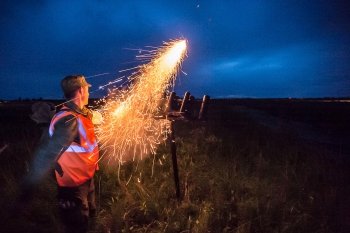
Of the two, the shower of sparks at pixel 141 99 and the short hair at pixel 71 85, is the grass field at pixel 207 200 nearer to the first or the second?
the shower of sparks at pixel 141 99

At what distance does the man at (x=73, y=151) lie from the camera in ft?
12.6

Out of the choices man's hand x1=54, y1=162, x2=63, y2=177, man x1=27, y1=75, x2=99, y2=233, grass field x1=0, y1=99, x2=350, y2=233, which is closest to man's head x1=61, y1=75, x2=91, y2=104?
man x1=27, y1=75, x2=99, y2=233

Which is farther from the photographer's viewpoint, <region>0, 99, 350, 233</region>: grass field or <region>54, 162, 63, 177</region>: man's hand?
<region>0, 99, 350, 233</region>: grass field

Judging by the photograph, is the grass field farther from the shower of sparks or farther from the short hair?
the short hair

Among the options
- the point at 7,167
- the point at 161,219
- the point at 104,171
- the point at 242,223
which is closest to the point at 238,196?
the point at 242,223

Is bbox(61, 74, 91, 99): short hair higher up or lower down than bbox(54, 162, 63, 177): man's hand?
higher up

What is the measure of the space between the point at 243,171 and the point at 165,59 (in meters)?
3.91

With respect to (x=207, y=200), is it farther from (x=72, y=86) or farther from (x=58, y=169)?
(x=72, y=86)

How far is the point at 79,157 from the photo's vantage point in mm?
4172

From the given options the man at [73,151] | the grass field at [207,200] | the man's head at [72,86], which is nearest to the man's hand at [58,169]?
the man at [73,151]

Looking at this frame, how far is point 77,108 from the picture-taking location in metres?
4.19

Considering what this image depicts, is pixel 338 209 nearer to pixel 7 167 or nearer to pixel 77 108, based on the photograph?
pixel 77 108

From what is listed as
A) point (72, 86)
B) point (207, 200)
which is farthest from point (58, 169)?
point (207, 200)

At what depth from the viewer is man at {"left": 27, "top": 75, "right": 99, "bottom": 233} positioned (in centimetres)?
385
